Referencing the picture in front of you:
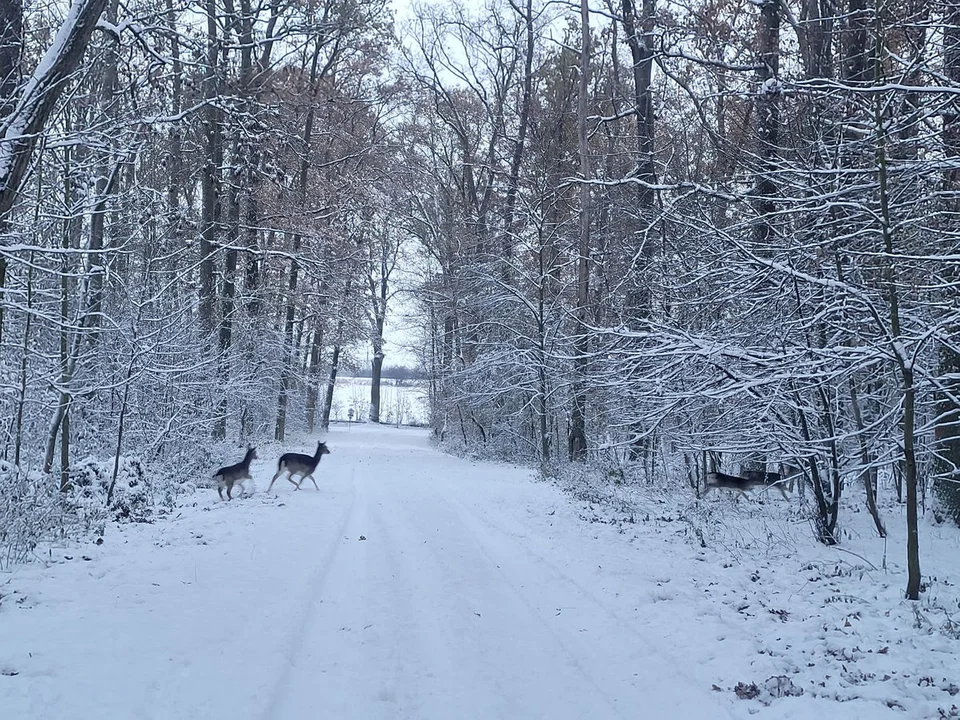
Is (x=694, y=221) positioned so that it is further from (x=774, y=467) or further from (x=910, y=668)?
(x=774, y=467)

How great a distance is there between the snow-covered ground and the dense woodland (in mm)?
1192

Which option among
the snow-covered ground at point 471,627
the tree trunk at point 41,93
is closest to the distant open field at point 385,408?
the snow-covered ground at point 471,627

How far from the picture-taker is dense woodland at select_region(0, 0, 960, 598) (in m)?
7.24

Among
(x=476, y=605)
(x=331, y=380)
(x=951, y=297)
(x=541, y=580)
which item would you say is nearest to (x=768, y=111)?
(x=951, y=297)

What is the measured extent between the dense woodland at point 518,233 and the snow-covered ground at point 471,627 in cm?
119

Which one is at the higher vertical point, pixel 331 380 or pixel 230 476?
pixel 331 380

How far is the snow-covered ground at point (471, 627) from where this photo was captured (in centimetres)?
468

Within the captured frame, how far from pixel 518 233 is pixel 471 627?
20087mm

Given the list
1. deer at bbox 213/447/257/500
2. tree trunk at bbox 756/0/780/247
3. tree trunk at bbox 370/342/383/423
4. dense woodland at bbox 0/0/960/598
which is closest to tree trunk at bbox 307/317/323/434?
dense woodland at bbox 0/0/960/598

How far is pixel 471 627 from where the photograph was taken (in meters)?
6.20

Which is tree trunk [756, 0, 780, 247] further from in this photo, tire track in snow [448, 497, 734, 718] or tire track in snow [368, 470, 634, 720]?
tire track in snow [368, 470, 634, 720]

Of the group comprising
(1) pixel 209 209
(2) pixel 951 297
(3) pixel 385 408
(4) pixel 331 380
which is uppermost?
(1) pixel 209 209

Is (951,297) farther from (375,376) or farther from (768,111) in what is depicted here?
(375,376)

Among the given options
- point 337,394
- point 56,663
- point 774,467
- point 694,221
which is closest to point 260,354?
point 774,467
